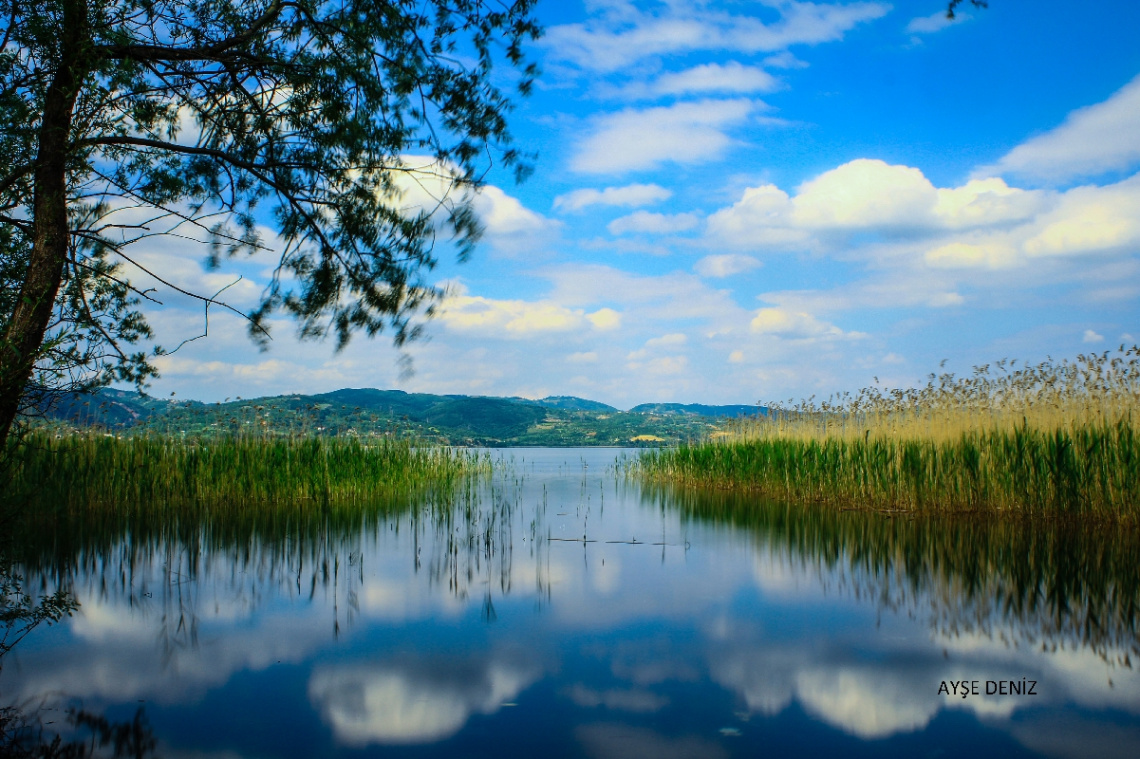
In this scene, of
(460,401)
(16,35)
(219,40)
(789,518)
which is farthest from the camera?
(460,401)

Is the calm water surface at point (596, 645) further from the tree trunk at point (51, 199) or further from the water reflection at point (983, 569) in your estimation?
the tree trunk at point (51, 199)

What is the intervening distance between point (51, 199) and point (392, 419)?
1510cm

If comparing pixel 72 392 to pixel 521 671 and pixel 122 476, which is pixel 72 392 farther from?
pixel 122 476

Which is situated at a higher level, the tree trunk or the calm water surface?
the tree trunk

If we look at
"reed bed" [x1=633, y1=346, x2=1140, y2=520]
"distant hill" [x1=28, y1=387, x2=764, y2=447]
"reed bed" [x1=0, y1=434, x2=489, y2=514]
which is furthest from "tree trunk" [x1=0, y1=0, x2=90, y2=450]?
"reed bed" [x1=633, y1=346, x2=1140, y2=520]

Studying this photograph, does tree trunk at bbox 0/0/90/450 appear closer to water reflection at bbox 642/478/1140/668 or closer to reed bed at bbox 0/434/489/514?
water reflection at bbox 642/478/1140/668

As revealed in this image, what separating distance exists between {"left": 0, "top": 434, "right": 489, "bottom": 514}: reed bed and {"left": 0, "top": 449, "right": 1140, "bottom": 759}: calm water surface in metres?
2.70

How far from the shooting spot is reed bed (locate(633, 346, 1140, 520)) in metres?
9.52

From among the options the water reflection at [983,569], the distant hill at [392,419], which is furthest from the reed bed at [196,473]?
the water reflection at [983,569]

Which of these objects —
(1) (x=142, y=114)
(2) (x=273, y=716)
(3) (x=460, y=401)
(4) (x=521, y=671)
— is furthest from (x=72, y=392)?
(3) (x=460, y=401)

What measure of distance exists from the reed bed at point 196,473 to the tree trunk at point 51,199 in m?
7.21

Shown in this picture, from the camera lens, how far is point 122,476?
11.9 metres

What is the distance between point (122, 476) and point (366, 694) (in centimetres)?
1033

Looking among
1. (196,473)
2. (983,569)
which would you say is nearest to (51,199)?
(983,569)
